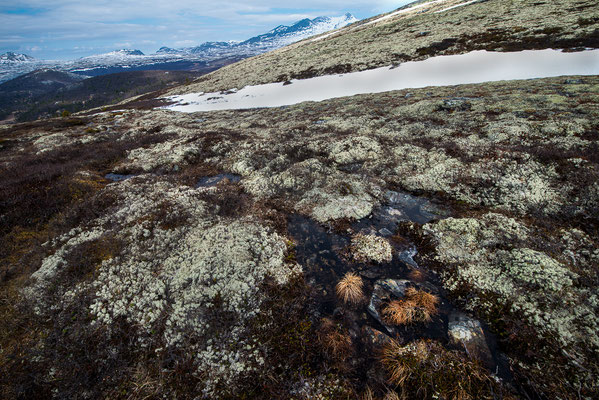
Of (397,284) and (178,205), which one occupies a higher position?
(178,205)

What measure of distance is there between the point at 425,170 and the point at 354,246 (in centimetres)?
778

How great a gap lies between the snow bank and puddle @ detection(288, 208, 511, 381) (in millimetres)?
34463

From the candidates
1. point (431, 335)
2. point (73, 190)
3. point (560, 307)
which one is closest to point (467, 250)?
point (560, 307)

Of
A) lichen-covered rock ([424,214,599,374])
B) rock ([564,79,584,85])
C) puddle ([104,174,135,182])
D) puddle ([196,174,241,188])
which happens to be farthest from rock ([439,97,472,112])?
puddle ([104,174,135,182])

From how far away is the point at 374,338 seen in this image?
643 centimetres

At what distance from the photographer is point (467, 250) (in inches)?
338

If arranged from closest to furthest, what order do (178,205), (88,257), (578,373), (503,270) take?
(578,373)
(503,270)
(88,257)
(178,205)

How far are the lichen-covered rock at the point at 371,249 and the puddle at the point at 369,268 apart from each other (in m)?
0.25

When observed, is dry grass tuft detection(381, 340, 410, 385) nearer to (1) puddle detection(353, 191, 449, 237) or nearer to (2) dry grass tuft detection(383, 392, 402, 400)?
(2) dry grass tuft detection(383, 392, 402, 400)

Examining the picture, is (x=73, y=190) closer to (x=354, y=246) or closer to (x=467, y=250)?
(x=354, y=246)

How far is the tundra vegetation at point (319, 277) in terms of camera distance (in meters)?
5.64

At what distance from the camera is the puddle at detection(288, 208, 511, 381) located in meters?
6.44

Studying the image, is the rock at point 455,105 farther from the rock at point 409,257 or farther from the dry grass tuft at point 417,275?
the dry grass tuft at point 417,275

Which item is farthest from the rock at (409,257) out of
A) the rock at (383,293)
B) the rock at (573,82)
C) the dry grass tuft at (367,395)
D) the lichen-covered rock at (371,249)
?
the rock at (573,82)
